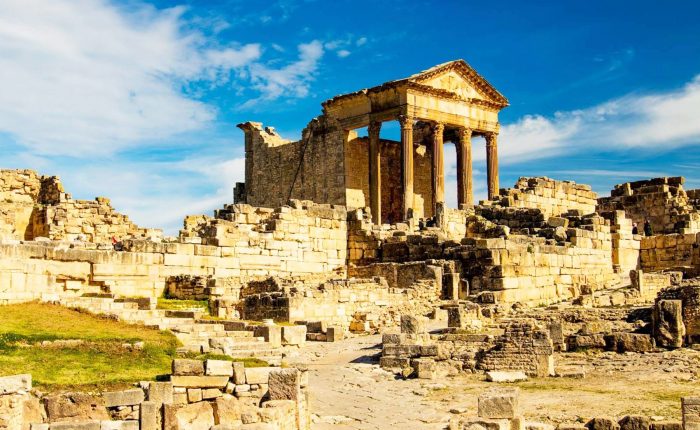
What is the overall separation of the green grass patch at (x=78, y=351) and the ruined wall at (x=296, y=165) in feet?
91.0

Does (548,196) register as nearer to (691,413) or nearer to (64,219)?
(64,219)

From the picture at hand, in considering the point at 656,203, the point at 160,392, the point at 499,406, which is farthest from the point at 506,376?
the point at 656,203

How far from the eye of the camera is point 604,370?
16.2 metres

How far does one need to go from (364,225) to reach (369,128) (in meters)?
13.5

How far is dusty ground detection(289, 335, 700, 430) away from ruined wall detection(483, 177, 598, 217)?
18.7 metres

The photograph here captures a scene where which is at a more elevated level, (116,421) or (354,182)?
(354,182)

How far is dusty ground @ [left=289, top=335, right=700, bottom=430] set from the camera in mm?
13109

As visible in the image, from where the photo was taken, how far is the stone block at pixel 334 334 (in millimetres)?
20703

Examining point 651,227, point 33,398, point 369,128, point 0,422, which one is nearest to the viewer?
point 0,422

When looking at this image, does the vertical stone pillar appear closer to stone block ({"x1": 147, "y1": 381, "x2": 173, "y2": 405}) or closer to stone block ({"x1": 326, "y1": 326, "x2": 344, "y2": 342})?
stone block ({"x1": 326, "y1": 326, "x2": 344, "y2": 342})

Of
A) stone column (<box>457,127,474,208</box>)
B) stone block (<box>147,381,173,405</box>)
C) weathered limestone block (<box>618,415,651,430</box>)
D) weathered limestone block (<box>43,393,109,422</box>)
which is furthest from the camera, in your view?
stone column (<box>457,127,474,208</box>)

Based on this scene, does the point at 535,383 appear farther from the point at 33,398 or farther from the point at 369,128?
the point at 369,128

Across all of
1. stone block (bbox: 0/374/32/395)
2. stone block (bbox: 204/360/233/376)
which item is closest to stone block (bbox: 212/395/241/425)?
stone block (bbox: 204/360/233/376)

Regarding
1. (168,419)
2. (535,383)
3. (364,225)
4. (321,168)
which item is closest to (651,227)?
(364,225)
